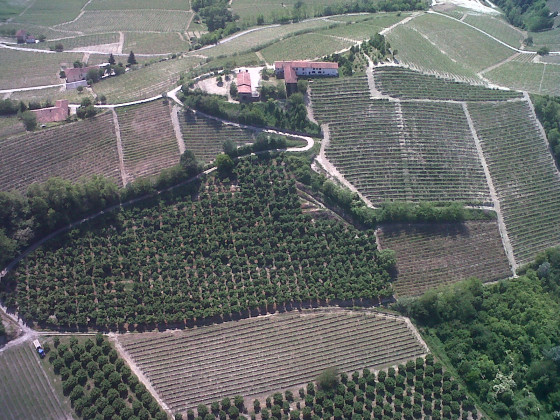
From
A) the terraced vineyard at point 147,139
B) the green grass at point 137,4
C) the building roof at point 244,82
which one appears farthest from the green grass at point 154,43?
the terraced vineyard at point 147,139

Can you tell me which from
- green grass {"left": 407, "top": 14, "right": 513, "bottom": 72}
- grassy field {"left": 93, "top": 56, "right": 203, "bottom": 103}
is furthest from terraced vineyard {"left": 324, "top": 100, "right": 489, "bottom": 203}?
grassy field {"left": 93, "top": 56, "right": 203, "bottom": 103}

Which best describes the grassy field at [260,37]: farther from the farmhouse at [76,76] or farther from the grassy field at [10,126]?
the grassy field at [10,126]

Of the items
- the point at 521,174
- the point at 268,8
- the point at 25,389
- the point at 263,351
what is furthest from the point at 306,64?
the point at 25,389

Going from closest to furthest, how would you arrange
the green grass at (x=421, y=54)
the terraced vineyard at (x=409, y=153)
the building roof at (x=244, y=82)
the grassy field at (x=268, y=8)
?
the terraced vineyard at (x=409, y=153) → the building roof at (x=244, y=82) → the green grass at (x=421, y=54) → the grassy field at (x=268, y=8)

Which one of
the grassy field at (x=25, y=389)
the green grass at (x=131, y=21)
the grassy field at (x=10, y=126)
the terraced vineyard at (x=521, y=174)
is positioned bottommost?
the grassy field at (x=25, y=389)

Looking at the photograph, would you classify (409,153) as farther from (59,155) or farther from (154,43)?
(154,43)

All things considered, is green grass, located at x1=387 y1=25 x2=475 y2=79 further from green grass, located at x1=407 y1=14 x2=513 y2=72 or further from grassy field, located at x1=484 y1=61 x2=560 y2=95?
grassy field, located at x1=484 y1=61 x2=560 y2=95

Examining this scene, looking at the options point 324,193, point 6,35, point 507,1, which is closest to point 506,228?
point 324,193
